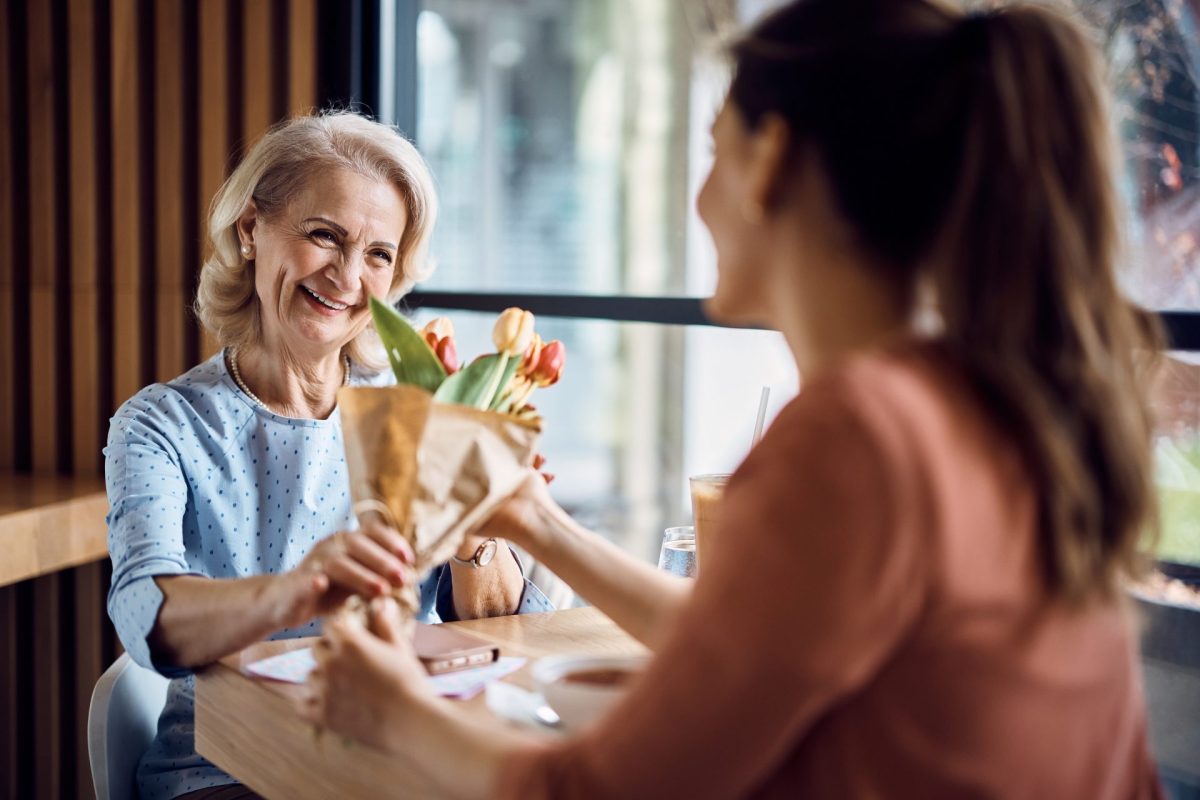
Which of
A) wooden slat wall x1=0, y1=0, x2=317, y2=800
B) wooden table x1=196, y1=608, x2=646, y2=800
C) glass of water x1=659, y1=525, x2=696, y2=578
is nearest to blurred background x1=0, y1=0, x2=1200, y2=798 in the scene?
wooden slat wall x1=0, y1=0, x2=317, y2=800

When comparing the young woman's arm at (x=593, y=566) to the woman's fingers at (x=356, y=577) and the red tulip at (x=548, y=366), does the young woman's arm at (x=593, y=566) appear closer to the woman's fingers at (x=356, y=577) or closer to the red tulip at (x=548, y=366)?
the red tulip at (x=548, y=366)

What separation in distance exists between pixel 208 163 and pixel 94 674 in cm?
129

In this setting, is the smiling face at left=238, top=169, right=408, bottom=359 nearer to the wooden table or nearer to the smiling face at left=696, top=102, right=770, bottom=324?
the wooden table

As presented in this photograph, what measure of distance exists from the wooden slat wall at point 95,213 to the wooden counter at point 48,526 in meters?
0.22

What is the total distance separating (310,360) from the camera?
73.9 inches

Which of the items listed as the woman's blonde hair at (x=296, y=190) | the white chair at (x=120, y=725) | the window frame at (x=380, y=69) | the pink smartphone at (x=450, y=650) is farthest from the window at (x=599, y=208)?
the pink smartphone at (x=450, y=650)

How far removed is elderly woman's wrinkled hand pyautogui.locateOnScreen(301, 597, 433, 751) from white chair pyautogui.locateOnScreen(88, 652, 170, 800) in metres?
0.75

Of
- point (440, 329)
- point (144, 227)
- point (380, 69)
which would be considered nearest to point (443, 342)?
point (440, 329)

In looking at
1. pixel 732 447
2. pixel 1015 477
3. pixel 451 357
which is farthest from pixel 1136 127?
pixel 732 447

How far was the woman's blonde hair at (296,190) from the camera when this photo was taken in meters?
1.85

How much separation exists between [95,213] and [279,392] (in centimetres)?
137

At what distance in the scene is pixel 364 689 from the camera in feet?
3.14

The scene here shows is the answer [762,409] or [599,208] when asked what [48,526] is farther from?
[599,208]

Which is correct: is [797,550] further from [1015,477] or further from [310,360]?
[310,360]
